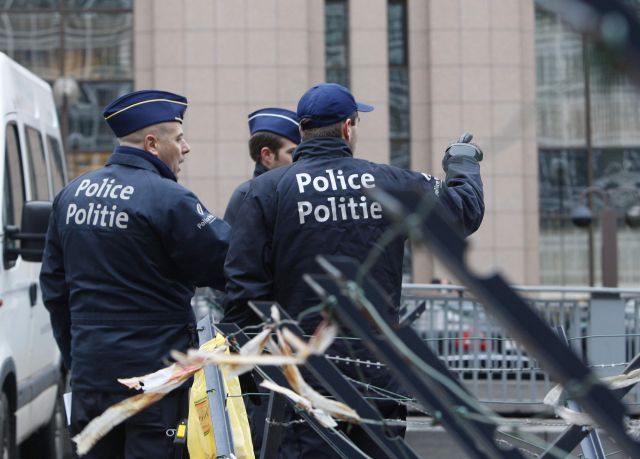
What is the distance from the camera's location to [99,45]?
86.4 feet

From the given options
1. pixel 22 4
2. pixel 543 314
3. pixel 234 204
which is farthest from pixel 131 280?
pixel 22 4

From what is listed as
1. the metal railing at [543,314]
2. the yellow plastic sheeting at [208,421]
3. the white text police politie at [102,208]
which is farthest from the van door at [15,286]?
the metal railing at [543,314]

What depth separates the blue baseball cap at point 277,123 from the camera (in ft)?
21.5

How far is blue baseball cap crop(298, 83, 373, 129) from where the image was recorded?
458cm

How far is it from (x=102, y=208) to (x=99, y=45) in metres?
22.2

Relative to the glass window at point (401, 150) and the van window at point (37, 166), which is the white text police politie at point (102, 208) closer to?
the van window at point (37, 166)

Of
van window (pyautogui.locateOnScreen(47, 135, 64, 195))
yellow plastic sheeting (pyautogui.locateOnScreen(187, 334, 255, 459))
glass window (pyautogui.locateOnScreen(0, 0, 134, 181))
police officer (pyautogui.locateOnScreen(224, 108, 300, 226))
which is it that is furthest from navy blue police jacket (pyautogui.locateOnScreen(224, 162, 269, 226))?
glass window (pyautogui.locateOnScreen(0, 0, 134, 181))

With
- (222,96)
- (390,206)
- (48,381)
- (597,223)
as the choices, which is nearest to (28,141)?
(48,381)

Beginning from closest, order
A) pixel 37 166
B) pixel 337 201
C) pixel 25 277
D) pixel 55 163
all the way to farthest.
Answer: pixel 337 201, pixel 25 277, pixel 37 166, pixel 55 163

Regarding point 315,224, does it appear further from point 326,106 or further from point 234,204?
point 234,204

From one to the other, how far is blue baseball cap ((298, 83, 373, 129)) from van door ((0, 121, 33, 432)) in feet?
9.67

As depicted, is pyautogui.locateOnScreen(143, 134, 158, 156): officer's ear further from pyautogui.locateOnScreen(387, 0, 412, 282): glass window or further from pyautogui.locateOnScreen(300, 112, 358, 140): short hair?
pyautogui.locateOnScreen(387, 0, 412, 282): glass window

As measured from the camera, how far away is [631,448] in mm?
1756

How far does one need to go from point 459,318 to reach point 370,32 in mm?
15705
